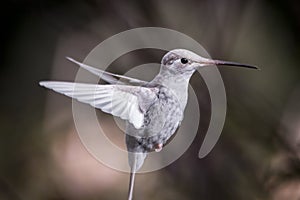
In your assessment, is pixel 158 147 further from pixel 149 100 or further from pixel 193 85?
pixel 193 85

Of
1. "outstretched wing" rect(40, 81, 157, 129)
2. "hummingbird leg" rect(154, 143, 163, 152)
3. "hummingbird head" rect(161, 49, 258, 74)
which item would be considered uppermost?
"hummingbird head" rect(161, 49, 258, 74)

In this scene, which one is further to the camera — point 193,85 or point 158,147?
point 193,85

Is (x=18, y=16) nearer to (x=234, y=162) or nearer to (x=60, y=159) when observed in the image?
(x=60, y=159)

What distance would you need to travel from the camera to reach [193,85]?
567mm

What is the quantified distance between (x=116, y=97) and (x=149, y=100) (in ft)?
0.06

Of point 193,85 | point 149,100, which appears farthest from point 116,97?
point 193,85

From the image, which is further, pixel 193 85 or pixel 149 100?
pixel 193 85

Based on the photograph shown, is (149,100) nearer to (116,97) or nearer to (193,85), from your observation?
(116,97)

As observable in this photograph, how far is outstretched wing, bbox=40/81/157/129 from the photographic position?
0.27m

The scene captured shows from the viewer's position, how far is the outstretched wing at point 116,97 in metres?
0.27

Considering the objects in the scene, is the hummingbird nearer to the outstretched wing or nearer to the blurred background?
the outstretched wing

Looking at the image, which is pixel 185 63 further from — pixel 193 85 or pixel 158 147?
pixel 193 85

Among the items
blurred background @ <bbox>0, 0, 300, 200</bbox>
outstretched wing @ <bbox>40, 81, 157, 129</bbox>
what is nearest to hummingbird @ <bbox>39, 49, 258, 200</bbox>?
outstretched wing @ <bbox>40, 81, 157, 129</bbox>

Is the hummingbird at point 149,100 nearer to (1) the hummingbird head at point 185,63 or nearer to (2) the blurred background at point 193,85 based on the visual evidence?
(1) the hummingbird head at point 185,63
